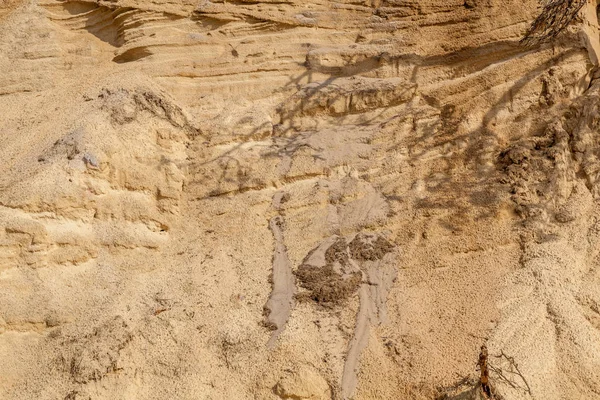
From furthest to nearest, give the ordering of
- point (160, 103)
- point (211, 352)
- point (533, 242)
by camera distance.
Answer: point (160, 103) < point (533, 242) < point (211, 352)

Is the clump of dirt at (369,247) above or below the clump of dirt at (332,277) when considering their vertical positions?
above

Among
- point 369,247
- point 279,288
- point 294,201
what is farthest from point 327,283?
point 294,201

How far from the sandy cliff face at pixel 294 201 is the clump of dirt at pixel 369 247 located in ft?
0.07

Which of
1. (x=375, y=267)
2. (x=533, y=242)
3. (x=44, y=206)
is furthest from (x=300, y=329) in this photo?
(x=44, y=206)

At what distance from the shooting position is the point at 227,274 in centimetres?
645

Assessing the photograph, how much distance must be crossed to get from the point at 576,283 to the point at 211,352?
338cm

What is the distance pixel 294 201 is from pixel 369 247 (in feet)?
3.59

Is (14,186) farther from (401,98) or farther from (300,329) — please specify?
(401,98)

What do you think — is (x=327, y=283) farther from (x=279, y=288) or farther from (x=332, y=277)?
(x=279, y=288)

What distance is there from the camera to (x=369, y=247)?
6449 mm

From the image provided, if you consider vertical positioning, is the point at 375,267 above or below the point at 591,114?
below

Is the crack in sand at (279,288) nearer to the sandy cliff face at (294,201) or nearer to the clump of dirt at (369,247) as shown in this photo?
the sandy cliff face at (294,201)

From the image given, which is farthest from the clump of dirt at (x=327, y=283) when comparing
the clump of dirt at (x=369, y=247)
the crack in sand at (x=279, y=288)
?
the clump of dirt at (x=369, y=247)

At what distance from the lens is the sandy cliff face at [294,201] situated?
5.45m
